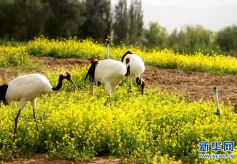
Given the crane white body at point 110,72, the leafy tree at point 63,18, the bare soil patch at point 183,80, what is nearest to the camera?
the crane white body at point 110,72

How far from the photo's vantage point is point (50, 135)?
977 cm

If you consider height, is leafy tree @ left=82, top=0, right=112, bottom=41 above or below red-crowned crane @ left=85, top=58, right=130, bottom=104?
above

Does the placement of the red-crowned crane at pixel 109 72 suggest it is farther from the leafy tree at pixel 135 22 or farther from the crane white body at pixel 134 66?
the leafy tree at pixel 135 22

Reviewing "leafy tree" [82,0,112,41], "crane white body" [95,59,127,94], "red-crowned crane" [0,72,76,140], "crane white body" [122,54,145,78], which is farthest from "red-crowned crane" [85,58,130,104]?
"leafy tree" [82,0,112,41]

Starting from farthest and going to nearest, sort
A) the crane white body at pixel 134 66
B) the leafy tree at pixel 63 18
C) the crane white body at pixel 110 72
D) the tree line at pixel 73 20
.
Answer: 1. the leafy tree at pixel 63 18
2. the tree line at pixel 73 20
3. the crane white body at pixel 134 66
4. the crane white body at pixel 110 72

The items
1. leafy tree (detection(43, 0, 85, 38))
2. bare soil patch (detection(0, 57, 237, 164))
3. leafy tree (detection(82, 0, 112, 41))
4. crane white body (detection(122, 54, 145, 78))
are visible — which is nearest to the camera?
crane white body (detection(122, 54, 145, 78))

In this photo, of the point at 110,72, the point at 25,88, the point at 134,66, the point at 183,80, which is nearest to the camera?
the point at 25,88

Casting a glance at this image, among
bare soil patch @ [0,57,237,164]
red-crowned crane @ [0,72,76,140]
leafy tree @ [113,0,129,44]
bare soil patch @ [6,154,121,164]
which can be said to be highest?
leafy tree @ [113,0,129,44]

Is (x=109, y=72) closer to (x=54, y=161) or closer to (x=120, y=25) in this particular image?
(x=54, y=161)

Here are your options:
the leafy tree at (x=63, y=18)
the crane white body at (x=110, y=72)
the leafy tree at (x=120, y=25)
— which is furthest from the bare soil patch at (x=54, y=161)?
the leafy tree at (x=120, y=25)

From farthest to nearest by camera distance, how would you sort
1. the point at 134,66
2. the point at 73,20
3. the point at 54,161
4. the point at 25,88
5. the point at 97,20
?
the point at 97,20 → the point at 73,20 → the point at 134,66 → the point at 25,88 → the point at 54,161

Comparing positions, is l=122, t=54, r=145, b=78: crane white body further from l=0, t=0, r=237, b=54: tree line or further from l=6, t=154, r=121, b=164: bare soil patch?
l=0, t=0, r=237, b=54: tree line

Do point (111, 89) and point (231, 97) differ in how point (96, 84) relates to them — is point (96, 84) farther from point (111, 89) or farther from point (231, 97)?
point (231, 97)

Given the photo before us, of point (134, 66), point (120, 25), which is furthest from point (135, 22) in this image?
point (134, 66)
